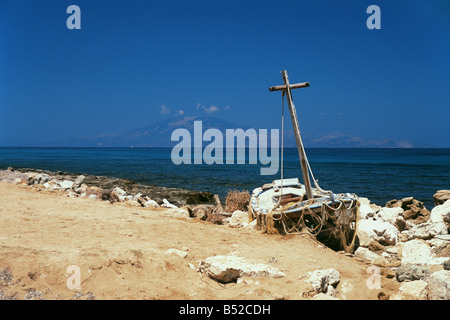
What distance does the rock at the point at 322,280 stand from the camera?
4730mm

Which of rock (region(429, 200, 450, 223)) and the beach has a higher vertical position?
the beach

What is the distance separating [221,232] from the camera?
8.34 metres

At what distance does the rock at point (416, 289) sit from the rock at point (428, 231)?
14.7 ft

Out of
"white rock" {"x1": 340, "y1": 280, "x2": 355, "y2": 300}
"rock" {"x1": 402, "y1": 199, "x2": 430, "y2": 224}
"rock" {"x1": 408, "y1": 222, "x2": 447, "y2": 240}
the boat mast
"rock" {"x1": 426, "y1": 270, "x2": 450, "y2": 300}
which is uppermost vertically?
the boat mast

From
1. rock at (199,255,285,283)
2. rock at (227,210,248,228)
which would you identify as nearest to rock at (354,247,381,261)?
rock at (199,255,285,283)

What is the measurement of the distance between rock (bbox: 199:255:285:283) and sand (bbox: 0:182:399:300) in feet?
0.30

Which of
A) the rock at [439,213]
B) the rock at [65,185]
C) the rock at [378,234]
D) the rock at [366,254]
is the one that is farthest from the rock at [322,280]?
the rock at [65,185]

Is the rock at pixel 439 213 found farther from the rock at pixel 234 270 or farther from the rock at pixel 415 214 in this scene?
the rock at pixel 234 270

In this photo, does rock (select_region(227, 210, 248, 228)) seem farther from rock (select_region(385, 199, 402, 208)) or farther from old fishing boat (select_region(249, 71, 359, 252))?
rock (select_region(385, 199, 402, 208))

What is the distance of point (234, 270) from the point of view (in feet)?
16.7

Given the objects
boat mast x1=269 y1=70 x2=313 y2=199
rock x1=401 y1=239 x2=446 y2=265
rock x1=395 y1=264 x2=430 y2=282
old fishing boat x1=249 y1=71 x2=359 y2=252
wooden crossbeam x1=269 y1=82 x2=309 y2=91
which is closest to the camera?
rock x1=395 y1=264 x2=430 y2=282

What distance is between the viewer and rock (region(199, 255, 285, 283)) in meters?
5.09
